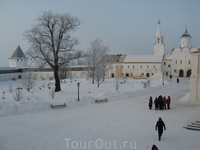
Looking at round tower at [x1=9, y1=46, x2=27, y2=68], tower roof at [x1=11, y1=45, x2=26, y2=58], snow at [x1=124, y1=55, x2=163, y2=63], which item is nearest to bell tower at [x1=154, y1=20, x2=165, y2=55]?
snow at [x1=124, y1=55, x2=163, y2=63]

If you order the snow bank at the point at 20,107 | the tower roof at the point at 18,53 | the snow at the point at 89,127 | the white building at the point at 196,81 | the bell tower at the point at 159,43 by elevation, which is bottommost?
the snow at the point at 89,127

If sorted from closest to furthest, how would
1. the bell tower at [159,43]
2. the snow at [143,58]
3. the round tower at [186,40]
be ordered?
the snow at [143,58], the round tower at [186,40], the bell tower at [159,43]

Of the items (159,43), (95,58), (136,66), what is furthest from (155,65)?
(95,58)

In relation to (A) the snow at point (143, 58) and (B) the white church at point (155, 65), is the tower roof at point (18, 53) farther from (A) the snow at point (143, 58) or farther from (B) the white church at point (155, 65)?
(A) the snow at point (143, 58)

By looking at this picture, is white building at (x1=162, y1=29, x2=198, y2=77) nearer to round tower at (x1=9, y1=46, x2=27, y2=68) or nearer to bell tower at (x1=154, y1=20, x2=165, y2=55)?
bell tower at (x1=154, y1=20, x2=165, y2=55)

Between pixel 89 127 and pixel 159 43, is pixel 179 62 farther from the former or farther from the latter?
pixel 89 127

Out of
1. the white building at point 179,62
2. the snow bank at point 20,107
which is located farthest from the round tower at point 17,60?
the snow bank at point 20,107

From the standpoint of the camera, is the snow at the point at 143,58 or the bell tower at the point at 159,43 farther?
the bell tower at the point at 159,43

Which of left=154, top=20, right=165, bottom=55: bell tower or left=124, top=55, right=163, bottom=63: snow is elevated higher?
left=154, top=20, right=165, bottom=55: bell tower

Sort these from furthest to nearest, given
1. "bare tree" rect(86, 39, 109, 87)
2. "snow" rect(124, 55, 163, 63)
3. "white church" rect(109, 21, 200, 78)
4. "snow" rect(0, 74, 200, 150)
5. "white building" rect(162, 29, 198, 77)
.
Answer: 1. "snow" rect(124, 55, 163, 63)
2. "white church" rect(109, 21, 200, 78)
3. "white building" rect(162, 29, 198, 77)
4. "bare tree" rect(86, 39, 109, 87)
5. "snow" rect(0, 74, 200, 150)

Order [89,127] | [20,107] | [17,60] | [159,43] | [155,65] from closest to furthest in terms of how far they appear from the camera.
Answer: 1. [89,127]
2. [20,107]
3. [155,65]
4. [17,60]
5. [159,43]

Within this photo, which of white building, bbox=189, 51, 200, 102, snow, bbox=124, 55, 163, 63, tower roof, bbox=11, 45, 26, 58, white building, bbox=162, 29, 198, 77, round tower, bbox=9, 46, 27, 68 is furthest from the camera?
tower roof, bbox=11, 45, 26, 58

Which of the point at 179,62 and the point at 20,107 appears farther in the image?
the point at 179,62

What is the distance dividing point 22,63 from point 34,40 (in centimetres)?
4369
